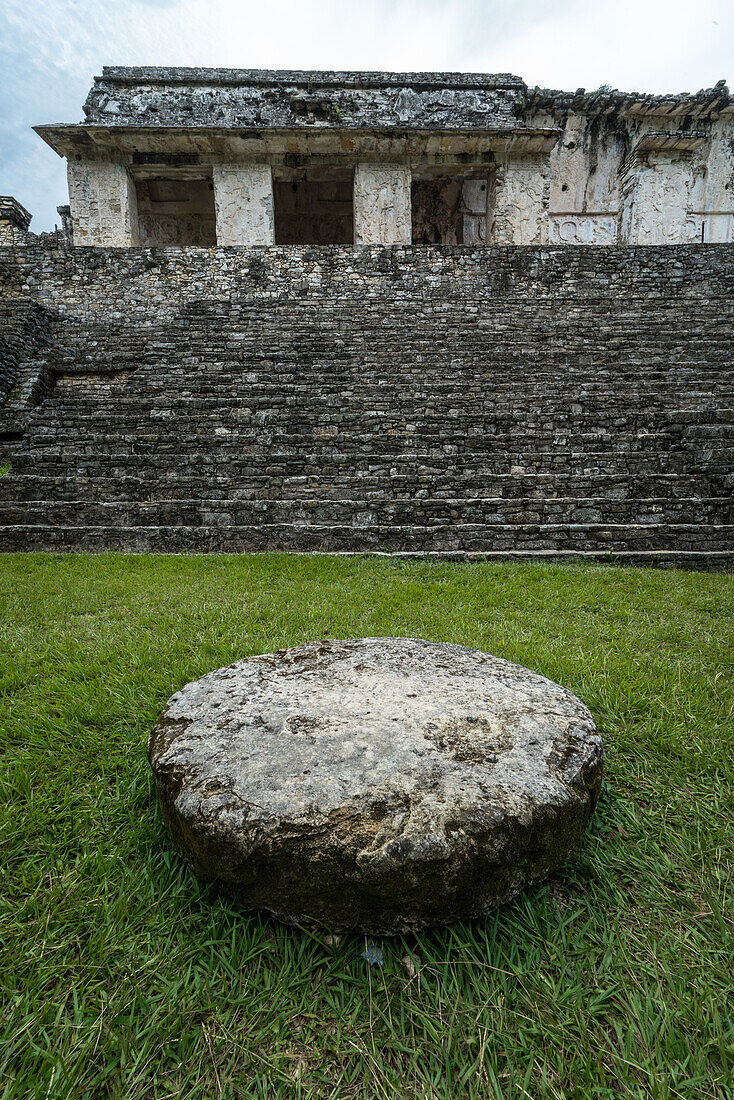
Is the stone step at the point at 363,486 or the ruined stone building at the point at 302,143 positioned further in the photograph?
the ruined stone building at the point at 302,143

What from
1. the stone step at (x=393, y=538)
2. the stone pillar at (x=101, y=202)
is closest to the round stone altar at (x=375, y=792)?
the stone step at (x=393, y=538)

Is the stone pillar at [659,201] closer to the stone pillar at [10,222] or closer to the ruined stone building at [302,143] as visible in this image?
the ruined stone building at [302,143]

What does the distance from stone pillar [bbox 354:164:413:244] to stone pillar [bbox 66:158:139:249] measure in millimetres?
5272

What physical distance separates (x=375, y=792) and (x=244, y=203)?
548 inches

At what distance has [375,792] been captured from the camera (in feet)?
4.33

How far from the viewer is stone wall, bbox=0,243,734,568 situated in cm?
550

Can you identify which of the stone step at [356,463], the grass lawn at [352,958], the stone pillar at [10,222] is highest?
the stone pillar at [10,222]

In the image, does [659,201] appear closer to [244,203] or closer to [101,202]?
[244,203]

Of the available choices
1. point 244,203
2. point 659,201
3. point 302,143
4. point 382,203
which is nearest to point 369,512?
point 382,203

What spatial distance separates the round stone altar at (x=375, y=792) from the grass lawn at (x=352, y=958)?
98mm

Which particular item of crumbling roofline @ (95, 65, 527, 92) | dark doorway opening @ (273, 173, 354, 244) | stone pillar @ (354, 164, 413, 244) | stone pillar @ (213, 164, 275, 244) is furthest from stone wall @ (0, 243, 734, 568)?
dark doorway opening @ (273, 173, 354, 244)

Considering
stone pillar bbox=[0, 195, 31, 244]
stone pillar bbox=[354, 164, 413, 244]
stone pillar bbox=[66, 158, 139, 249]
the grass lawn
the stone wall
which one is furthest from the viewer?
stone pillar bbox=[354, 164, 413, 244]

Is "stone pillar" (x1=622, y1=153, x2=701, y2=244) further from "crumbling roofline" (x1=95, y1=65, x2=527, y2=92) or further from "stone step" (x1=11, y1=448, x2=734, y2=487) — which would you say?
"stone step" (x1=11, y1=448, x2=734, y2=487)

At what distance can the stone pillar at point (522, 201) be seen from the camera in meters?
11.9
